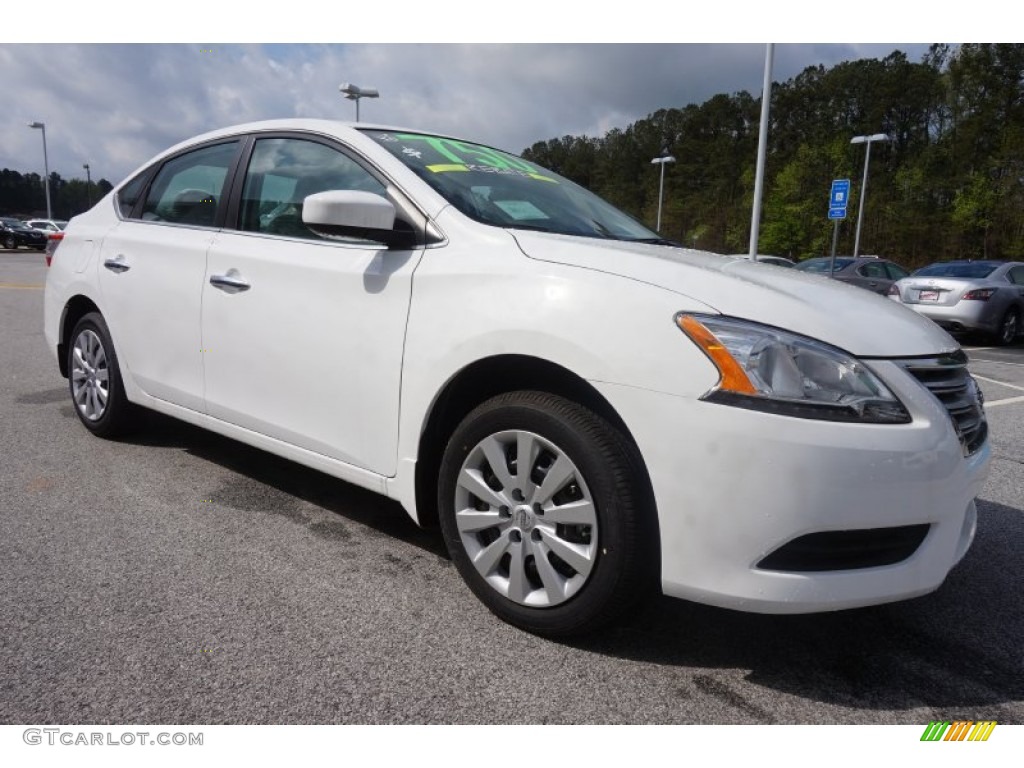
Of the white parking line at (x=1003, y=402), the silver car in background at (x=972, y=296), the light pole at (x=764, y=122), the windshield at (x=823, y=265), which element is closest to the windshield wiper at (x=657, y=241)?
the white parking line at (x=1003, y=402)

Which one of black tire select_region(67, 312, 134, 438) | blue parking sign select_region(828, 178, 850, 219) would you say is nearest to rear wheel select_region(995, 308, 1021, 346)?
blue parking sign select_region(828, 178, 850, 219)

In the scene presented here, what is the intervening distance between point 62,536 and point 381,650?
152 cm

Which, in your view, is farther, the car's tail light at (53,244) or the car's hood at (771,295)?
the car's tail light at (53,244)

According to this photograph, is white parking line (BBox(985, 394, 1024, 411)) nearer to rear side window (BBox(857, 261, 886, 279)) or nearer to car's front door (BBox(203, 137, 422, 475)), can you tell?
car's front door (BBox(203, 137, 422, 475))

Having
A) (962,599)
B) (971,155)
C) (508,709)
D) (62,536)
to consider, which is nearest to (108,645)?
(62,536)

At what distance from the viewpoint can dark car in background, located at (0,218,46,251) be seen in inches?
1404

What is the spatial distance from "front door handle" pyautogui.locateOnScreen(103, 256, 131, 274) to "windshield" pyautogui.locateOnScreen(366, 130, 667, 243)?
1.57 metres

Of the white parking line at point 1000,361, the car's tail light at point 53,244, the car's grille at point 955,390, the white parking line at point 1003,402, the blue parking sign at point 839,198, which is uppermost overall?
the blue parking sign at point 839,198

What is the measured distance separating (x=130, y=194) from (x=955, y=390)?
12.8 ft

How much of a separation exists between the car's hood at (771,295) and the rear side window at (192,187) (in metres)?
1.65

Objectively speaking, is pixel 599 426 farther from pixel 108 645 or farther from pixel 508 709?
pixel 108 645

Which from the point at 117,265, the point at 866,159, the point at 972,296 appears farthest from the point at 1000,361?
the point at 866,159

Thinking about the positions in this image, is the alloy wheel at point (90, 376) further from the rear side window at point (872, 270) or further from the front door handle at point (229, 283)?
the rear side window at point (872, 270)

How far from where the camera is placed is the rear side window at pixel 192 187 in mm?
3416
